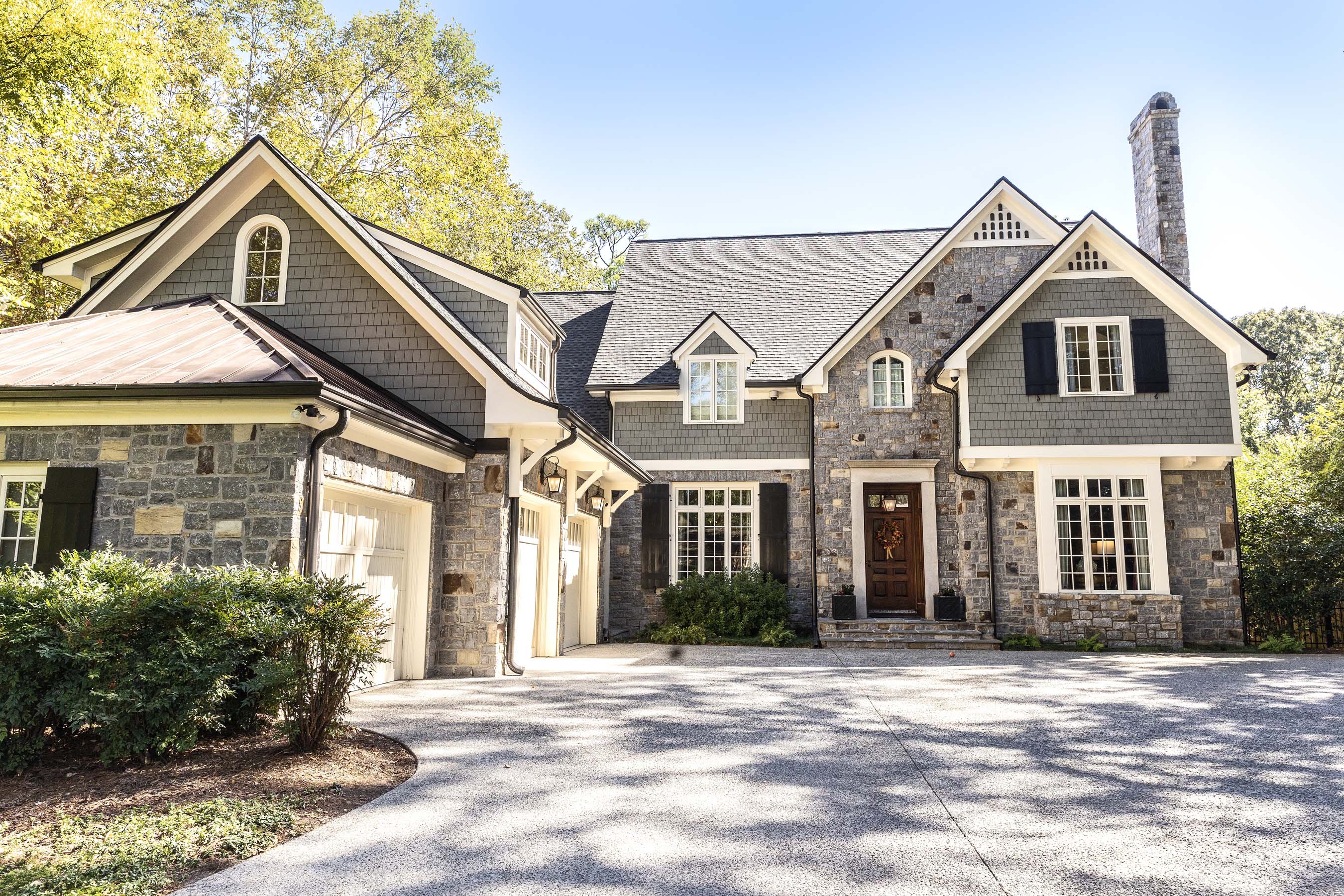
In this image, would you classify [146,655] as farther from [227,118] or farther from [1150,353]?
[227,118]

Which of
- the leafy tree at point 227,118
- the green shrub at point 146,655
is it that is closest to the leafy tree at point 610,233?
the leafy tree at point 227,118

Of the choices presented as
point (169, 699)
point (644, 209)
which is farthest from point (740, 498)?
point (644, 209)

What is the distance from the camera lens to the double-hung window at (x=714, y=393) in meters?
15.5

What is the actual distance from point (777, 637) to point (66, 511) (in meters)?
9.83

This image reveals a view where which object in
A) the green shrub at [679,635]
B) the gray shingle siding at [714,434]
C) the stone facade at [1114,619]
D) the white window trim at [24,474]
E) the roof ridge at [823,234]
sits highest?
the roof ridge at [823,234]

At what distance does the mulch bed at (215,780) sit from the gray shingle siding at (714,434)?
1047 cm

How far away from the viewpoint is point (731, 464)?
15.3 m

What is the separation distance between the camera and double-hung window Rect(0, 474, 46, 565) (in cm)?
700

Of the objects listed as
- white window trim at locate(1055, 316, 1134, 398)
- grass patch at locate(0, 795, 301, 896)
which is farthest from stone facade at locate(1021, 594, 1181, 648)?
grass patch at locate(0, 795, 301, 896)

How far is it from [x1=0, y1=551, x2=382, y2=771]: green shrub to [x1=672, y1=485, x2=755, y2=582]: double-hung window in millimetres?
10406

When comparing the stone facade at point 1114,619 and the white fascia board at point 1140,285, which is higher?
the white fascia board at point 1140,285

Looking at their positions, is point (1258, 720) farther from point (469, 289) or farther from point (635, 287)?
point (635, 287)

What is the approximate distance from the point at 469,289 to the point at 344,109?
13.7 meters

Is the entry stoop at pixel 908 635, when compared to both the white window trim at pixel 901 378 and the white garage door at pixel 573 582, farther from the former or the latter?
the white garage door at pixel 573 582
